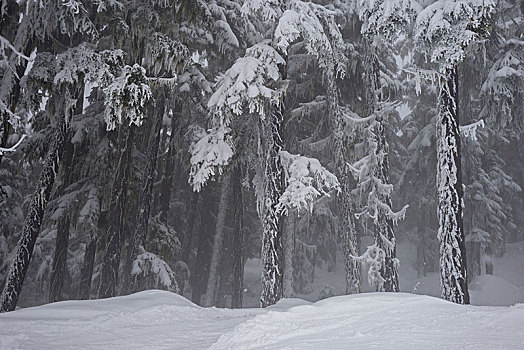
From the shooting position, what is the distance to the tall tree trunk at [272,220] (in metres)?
10.1

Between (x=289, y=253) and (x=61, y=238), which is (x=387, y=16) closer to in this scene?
(x=289, y=253)

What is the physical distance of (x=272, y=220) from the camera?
1032cm

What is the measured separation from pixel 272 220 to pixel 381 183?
15.5ft

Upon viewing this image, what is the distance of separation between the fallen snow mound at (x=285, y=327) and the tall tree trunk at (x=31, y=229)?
17.3 ft

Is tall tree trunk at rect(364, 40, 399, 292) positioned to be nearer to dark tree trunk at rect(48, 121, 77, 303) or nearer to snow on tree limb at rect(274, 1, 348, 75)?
snow on tree limb at rect(274, 1, 348, 75)

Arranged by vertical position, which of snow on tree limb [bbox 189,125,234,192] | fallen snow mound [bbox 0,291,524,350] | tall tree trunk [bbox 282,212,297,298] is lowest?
fallen snow mound [bbox 0,291,524,350]

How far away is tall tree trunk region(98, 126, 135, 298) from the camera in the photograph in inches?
436

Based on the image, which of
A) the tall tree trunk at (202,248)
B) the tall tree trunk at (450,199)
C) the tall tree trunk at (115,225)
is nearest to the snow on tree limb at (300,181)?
the tall tree trunk at (450,199)

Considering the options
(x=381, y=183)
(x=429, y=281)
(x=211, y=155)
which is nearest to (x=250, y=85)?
(x=211, y=155)

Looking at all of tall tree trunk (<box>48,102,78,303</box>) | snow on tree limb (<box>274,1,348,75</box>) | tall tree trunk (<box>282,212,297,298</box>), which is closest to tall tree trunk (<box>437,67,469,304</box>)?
snow on tree limb (<box>274,1,348,75</box>)

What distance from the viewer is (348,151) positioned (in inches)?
584

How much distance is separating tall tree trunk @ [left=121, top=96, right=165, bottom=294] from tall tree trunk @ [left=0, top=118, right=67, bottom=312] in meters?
2.64

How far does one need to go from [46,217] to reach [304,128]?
10.3 m

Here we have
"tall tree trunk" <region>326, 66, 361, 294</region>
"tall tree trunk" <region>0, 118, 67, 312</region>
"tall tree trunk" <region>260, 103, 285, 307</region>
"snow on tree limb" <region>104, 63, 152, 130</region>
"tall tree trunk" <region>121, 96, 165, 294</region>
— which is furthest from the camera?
"tall tree trunk" <region>326, 66, 361, 294</region>
